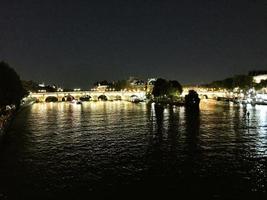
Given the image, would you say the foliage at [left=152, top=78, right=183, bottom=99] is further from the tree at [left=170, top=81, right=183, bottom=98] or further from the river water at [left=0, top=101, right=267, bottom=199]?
the river water at [left=0, top=101, right=267, bottom=199]

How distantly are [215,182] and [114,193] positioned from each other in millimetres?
6901

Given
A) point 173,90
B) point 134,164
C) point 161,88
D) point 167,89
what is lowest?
point 134,164

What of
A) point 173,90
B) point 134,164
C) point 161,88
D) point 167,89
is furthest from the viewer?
point 161,88

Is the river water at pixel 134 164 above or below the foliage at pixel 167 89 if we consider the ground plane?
below

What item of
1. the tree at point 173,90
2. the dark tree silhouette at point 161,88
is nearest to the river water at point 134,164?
the tree at point 173,90

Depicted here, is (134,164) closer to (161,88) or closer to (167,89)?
(167,89)

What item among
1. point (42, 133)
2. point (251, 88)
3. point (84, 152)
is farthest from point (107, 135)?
point (251, 88)

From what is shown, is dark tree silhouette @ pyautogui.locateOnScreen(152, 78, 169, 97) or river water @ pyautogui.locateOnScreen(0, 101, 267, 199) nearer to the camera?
river water @ pyautogui.locateOnScreen(0, 101, 267, 199)

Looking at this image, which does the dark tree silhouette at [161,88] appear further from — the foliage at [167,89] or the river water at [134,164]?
the river water at [134,164]

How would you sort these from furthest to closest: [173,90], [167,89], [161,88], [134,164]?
[161,88]
[167,89]
[173,90]
[134,164]

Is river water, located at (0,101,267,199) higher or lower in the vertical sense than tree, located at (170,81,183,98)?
lower

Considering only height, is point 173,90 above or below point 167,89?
below

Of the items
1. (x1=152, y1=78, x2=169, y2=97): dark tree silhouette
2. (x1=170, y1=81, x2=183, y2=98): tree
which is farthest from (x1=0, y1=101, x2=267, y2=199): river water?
(x1=152, y1=78, x2=169, y2=97): dark tree silhouette

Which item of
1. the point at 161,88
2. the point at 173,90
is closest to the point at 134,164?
the point at 173,90
